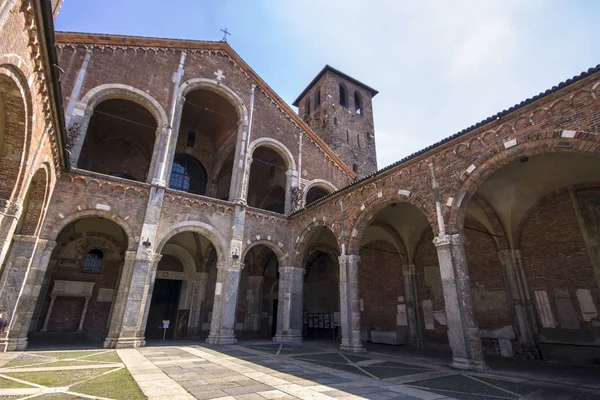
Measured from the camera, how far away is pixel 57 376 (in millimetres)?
5941

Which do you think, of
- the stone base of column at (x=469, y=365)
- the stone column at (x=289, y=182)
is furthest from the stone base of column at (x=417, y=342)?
the stone column at (x=289, y=182)

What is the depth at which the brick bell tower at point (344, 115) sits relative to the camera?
2775 cm

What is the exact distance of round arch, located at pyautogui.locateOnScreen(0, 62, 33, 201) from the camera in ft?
17.9

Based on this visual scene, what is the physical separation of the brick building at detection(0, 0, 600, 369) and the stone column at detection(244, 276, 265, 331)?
0.08 metres

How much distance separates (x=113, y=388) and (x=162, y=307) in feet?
41.7

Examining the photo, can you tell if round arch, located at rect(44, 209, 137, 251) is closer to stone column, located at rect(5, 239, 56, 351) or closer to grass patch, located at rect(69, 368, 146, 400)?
stone column, located at rect(5, 239, 56, 351)

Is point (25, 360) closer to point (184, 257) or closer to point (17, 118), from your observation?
point (17, 118)

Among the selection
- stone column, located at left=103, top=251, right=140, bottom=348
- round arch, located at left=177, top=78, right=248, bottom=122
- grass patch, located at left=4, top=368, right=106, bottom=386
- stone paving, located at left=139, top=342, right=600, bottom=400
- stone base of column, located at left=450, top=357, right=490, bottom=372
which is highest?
round arch, located at left=177, top=78, right=248, bottom=122

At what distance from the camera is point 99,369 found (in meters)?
6.81

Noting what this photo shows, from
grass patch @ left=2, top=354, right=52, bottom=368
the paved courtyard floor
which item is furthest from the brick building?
grass patch @ left=2, top=354, right=52, bottom=368

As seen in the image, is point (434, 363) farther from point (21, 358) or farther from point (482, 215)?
point (21, 358)

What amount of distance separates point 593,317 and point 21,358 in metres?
16.6

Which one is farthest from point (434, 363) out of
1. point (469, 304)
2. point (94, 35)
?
point (94, 35)

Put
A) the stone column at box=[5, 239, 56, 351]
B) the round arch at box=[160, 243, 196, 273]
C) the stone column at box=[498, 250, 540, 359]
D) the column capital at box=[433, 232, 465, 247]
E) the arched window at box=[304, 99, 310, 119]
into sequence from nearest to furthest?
the column capital at box=[433, 232, 465, 247] → the stone column at box=[5, 239, 56, 351] → the stone column at box=[498, 250, 540, 359] → the round arch at box=[160, 243, 196, 273] → the arched window at box=[304, 99, 310, 119]
